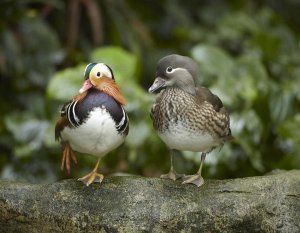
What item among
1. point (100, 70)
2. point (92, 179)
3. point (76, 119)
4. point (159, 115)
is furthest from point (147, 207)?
point (100, 70)

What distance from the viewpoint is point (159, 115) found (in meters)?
2.43

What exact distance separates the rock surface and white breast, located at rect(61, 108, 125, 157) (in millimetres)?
218

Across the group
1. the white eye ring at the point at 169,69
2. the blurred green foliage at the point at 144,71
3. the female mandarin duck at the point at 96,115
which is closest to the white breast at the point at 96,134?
the female mandarin duck at the point at 96,115

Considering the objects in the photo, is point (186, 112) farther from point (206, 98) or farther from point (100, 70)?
point (100, 70)

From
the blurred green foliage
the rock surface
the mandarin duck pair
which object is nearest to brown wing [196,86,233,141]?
the mandarin duck pair

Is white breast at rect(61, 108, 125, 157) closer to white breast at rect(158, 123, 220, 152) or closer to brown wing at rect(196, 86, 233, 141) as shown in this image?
white breast at rect(158, 123, 220, 152)

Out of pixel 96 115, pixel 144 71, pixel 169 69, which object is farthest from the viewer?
pixel 144 71

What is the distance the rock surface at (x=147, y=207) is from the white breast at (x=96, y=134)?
22 cm

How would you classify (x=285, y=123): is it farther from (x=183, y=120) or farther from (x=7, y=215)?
(x=7, y=215)

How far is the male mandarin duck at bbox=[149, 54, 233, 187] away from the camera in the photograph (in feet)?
7.66

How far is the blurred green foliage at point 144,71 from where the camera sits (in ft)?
12.0

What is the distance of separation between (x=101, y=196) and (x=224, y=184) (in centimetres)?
48

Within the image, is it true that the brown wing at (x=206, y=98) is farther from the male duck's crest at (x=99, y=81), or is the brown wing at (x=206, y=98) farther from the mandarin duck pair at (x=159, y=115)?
the male duck's crest at (x=99, y=81)

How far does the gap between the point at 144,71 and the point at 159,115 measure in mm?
2418
